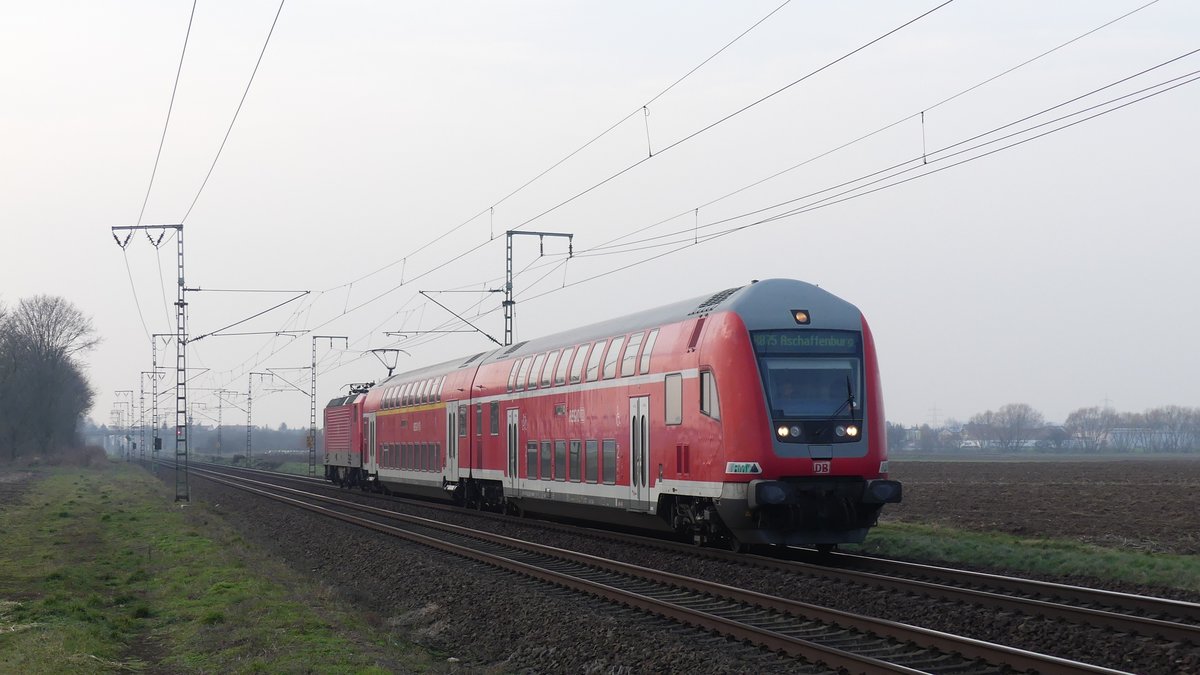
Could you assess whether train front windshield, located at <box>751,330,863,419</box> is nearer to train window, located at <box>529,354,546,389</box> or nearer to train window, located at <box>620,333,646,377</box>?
train window, located at <box>620,333,646,377</box>

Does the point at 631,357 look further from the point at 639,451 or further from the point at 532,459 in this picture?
the point at 532,459

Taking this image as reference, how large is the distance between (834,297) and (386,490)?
99.3 ft

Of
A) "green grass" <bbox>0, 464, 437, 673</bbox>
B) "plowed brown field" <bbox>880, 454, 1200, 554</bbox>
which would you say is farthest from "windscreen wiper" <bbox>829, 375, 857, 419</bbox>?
"green grass" <bbox>0, 464, 437, 673</bbox>

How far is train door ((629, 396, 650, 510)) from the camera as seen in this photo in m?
21.1

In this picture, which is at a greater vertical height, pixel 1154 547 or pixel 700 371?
pixel 700 371

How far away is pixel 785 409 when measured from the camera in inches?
711

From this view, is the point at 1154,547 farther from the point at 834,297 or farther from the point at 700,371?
the point at 700,371

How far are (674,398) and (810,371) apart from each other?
2609 millimetres

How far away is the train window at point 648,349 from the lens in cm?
2132

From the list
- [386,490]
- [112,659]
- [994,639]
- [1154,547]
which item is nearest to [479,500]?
[386,490]

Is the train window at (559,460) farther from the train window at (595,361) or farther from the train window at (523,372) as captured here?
the train window at (523,372)

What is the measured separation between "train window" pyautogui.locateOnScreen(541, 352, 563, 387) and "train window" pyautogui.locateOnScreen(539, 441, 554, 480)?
1358mm

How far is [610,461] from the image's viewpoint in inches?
894

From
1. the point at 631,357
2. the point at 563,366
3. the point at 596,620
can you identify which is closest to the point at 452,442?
the point at 563,366
